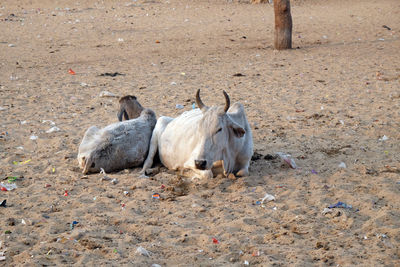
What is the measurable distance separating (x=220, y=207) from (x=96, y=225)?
1.12 metres

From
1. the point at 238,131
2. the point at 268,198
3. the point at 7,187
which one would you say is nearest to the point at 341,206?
the point at 268,198

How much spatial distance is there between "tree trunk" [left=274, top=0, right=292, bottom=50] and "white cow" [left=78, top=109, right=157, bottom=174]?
698 cm

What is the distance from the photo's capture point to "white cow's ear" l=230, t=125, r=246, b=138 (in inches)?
199

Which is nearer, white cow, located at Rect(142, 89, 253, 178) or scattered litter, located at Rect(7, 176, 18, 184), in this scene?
white cow, located at Rect(142, 89, 253, 178)

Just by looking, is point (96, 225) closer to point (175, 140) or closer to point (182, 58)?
point (175, 140)

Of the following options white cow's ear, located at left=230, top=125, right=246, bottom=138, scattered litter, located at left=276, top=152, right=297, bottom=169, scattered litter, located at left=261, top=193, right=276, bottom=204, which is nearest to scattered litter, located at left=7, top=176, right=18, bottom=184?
white cow's ear, located at left=230, top=125, right=246, bottom=138

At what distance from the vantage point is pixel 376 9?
1772 centimetres

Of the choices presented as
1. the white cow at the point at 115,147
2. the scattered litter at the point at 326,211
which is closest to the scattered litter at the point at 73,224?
the white cow at the point at 115,147

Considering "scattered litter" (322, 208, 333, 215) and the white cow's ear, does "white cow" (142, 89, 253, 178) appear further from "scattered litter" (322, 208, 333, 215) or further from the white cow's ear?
"scattered litter" (322, 208, 333, 215)

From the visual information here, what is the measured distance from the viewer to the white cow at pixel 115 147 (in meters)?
5.45

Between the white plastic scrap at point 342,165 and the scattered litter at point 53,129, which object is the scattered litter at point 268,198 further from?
the scattered litter at point 53,129

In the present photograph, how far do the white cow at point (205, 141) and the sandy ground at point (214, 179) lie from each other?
7.7 inches

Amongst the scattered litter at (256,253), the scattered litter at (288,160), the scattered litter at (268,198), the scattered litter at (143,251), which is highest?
the scattered litter at (143,251)

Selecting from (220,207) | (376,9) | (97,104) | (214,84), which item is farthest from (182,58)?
(376,9)
